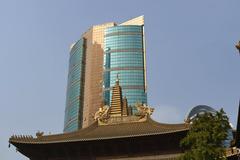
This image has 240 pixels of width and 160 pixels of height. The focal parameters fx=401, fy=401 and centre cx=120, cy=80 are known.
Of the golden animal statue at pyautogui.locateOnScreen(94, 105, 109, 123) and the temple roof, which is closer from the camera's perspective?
the temple roof

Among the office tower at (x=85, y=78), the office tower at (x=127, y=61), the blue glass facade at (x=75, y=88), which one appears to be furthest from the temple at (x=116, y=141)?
the blue glass facade at (x=75, y=88)

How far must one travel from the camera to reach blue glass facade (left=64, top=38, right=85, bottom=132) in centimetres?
15988

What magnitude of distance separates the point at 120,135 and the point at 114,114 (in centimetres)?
674

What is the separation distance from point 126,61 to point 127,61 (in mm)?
446

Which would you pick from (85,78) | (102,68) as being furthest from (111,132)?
(85,78)

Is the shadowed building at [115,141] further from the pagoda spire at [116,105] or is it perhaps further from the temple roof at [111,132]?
the pagoda spire at [116,105]

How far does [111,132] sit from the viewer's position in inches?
1443

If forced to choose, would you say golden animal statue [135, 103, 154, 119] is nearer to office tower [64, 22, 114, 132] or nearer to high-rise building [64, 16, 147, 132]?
high-rise building [64, 16, 147, 132]

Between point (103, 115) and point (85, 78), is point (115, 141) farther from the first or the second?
point (85, 78)

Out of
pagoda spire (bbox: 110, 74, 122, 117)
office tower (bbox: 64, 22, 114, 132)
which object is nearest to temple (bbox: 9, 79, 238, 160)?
pagoda spire (bbox: 110, 74, 122, 117)

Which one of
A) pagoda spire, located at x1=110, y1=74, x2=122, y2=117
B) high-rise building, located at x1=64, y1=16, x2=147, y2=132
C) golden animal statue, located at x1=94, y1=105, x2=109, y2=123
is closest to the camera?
golden animal statue, located at x1=94, y1=105, x2=109, y2=123

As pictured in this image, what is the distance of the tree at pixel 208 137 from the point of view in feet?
69.6

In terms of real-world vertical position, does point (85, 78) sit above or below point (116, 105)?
above

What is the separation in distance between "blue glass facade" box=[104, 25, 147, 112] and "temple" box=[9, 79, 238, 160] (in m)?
102
